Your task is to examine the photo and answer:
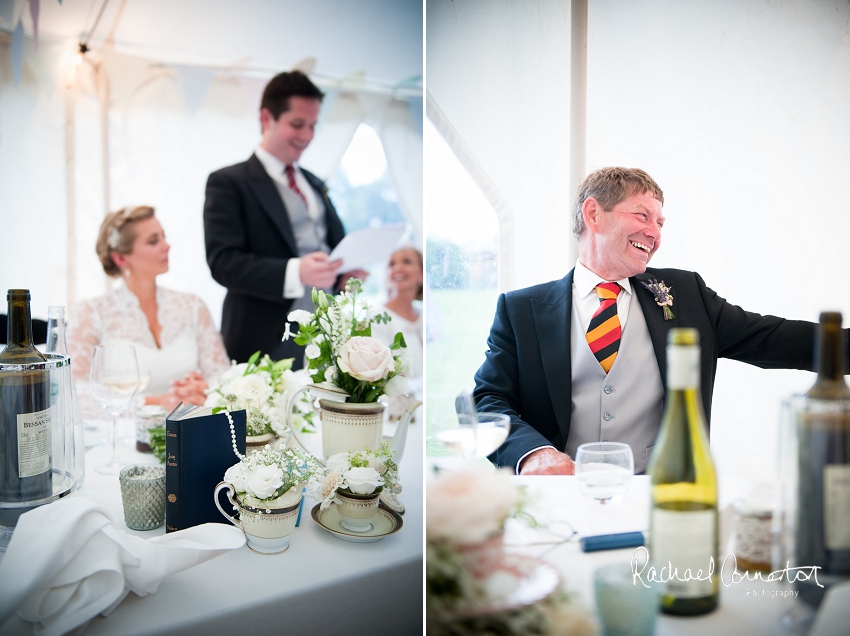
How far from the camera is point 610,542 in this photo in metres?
0.76

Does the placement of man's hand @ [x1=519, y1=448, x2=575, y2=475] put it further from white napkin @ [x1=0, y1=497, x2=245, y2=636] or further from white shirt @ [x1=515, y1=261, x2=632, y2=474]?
white napkin @ [x1=0, y1=497, x2=245, y2=636]

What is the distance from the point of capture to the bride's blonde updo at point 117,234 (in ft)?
8.34

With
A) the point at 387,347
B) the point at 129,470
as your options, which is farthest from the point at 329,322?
the point at 129,470

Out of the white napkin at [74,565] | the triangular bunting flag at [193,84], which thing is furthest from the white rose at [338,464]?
the triangular bunting flag at [193,84]

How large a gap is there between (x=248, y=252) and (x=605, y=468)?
2.15 meters

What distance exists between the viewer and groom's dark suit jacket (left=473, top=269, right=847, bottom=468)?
77 centimetres

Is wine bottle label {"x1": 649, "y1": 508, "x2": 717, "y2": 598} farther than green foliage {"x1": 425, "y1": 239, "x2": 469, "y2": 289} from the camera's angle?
No

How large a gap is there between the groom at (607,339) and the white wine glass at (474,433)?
0.04 ft

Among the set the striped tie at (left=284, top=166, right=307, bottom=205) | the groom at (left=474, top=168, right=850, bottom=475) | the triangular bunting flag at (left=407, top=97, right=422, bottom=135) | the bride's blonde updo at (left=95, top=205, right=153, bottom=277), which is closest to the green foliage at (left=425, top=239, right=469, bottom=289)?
the groom at (left=474, top=168, right=850, bottom=475)

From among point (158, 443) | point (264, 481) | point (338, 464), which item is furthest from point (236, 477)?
point (158, 443)

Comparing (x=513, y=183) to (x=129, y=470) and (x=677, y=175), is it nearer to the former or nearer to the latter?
(x=677, y=175)

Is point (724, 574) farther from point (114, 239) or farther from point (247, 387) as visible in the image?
point (114, 239)

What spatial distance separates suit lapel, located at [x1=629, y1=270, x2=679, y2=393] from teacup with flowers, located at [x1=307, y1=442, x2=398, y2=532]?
1.65ft

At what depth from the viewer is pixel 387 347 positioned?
121 centimetres
